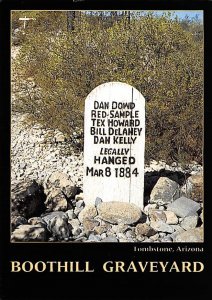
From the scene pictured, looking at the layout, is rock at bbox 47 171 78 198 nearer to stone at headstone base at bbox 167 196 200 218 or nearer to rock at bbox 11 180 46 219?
rock at bbox 11 180 46 219

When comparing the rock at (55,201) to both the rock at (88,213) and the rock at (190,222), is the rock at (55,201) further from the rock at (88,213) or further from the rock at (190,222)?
the rock at (190,222)

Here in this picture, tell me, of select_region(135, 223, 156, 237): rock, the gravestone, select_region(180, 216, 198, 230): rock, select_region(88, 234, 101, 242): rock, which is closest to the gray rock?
the gravestone

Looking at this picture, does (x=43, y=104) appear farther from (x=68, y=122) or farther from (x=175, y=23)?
(x=175, y=23)

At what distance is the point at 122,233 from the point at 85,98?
3.32ft

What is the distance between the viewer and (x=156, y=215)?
5.07 m

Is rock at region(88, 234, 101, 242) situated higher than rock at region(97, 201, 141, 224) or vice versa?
rock at region(97, 201, 141, 224)

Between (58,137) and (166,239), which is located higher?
(58,137)

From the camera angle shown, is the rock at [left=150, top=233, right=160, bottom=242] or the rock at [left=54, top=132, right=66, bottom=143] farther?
the rock at [left=54, top=132, right=66, bottom=143]

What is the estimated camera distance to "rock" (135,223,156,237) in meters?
5.04

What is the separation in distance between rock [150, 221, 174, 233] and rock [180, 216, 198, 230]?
101mm

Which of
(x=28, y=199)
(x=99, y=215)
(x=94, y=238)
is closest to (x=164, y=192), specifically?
(x=99, y=215)

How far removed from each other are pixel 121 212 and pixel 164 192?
0.36 meters

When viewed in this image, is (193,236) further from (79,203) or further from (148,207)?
(79,203)
